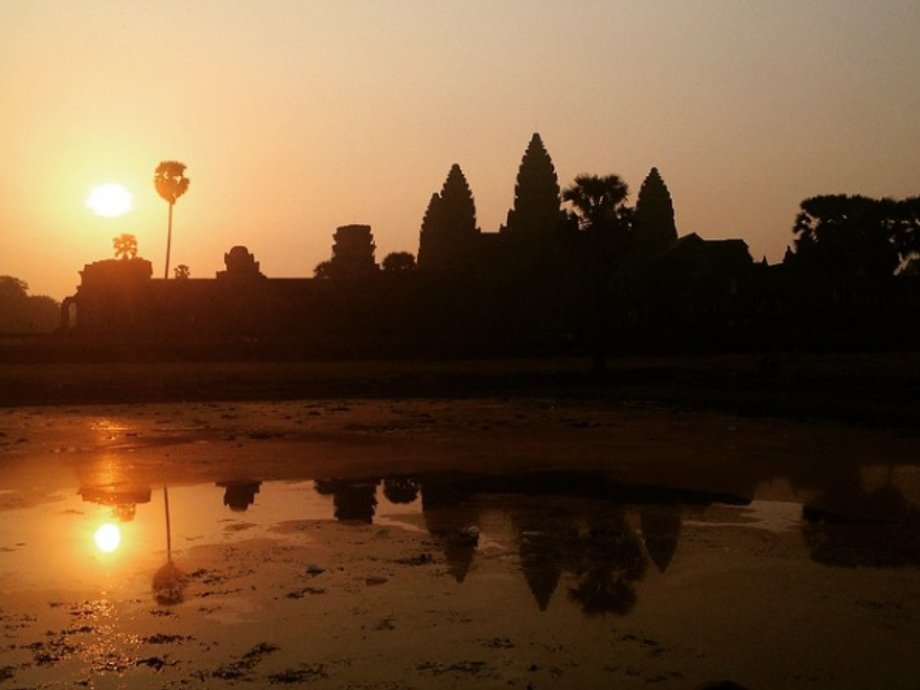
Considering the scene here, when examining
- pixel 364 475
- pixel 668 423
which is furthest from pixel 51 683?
pixel 668 423

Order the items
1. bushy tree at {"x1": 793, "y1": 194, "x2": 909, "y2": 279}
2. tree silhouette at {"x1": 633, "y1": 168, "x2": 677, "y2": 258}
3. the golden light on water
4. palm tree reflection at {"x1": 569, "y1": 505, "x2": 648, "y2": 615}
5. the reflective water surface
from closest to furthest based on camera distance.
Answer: the reflective water surface < palm tree reflection at {"x1": 569, "y1": 505, "x2": 648, "y2": 615} < the golden light on water < bushy tree at {"x1": 793, "y1": 194, "x2": 909, "y2": 279} < tree silhouette at {"x1": 633, "y1": 168, "x2": 677, "y2": 258}

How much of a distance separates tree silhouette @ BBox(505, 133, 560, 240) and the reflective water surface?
167ft

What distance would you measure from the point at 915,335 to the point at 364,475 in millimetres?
33817

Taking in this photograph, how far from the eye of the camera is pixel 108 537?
12.6m

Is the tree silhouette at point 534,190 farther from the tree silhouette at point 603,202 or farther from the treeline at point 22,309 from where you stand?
the treeline at point 22,309

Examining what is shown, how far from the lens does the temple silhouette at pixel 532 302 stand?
44.3 metres

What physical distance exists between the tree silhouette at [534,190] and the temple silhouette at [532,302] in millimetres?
2568

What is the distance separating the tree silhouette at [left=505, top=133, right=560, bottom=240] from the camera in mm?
66062

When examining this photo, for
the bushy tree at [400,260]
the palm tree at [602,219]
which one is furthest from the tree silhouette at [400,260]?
the palm tree at [602,219]

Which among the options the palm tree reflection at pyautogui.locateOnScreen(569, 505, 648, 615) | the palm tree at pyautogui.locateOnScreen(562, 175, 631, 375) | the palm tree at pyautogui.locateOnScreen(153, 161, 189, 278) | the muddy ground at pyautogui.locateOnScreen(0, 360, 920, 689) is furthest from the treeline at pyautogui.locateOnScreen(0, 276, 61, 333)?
the palm tree reflection at pyautogui.locateOnScreen(569, 505, 648, 615)

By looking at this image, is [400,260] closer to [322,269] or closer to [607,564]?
[322,269]

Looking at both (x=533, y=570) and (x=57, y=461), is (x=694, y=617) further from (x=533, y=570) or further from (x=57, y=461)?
(x=57, y=461)

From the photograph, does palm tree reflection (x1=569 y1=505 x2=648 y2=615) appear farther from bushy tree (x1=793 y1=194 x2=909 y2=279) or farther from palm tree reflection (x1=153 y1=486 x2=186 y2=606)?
bushy tree (x1=793 y1=194 x2=909 y2=279)

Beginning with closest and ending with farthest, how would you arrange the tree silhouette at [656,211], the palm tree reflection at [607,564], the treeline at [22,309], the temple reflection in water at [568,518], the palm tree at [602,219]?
1. the palm tree reflection at [607,564]
2. the temple reflection in water at [568,518]
3. the palm tree at [602,219]
4. the tree silhouette at [656,211]
5. the treeline at [22,309]
